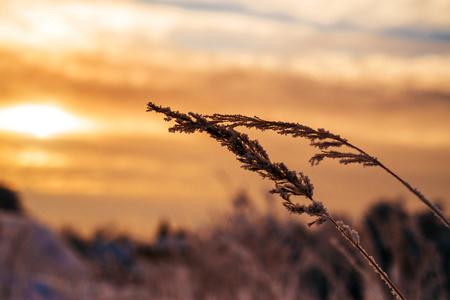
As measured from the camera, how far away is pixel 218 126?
1.68m

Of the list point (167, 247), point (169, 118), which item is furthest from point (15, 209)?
point (169, 118)

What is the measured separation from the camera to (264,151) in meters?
1.66

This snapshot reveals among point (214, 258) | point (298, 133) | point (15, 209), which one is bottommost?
point (298, 133)

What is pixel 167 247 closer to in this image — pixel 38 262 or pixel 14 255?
pixel 38 262

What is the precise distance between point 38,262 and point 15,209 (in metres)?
12.7

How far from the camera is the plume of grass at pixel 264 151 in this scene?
1.63m

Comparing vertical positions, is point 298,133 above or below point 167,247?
below

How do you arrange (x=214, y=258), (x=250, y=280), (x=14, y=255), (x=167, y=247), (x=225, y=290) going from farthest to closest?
(x=167, y=247) < (x=214, y=258) < (x=225, y=290) < (x=250, y=280) < (x=14, y=255)

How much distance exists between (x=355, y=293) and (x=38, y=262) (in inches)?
359

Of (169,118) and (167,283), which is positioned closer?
(169,118)

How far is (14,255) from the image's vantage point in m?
6.54

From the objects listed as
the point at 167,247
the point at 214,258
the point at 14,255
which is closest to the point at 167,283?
the point at 214,258

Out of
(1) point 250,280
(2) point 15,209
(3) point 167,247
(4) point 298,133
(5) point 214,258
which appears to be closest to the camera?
(4) point 298,133

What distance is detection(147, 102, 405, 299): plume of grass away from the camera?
1.63m
